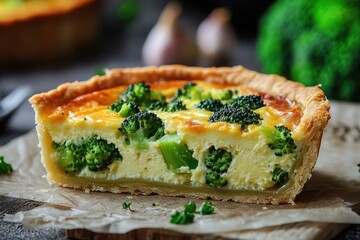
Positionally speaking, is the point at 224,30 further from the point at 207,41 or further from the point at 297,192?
the point at 297,192

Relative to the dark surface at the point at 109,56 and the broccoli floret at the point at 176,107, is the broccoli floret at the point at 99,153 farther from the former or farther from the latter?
the dark surface at the point at 109,56

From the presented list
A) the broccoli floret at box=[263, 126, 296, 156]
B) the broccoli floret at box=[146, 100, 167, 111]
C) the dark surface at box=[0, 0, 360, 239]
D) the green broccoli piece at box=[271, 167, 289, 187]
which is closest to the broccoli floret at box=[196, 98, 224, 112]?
the broccoli floret at box=[146, 100, 167, 111]

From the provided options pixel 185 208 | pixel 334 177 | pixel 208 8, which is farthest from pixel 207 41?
pixel 185 208

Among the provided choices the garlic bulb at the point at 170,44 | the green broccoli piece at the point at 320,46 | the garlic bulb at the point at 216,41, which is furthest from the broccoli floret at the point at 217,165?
the garlic bulb at the point at 216,41

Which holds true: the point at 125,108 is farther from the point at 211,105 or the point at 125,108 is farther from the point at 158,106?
the point at 211,105

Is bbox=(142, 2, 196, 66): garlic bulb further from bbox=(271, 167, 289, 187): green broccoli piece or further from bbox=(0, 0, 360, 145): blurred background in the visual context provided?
bbox=(271, 167, 289, 187): green broccoli piece

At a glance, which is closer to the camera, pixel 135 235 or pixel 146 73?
pixel 135 235

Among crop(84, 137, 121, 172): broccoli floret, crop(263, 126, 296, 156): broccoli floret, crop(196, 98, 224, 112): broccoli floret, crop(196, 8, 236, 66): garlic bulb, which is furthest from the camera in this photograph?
crop(196, 8, 236, 66): garlic bulb
